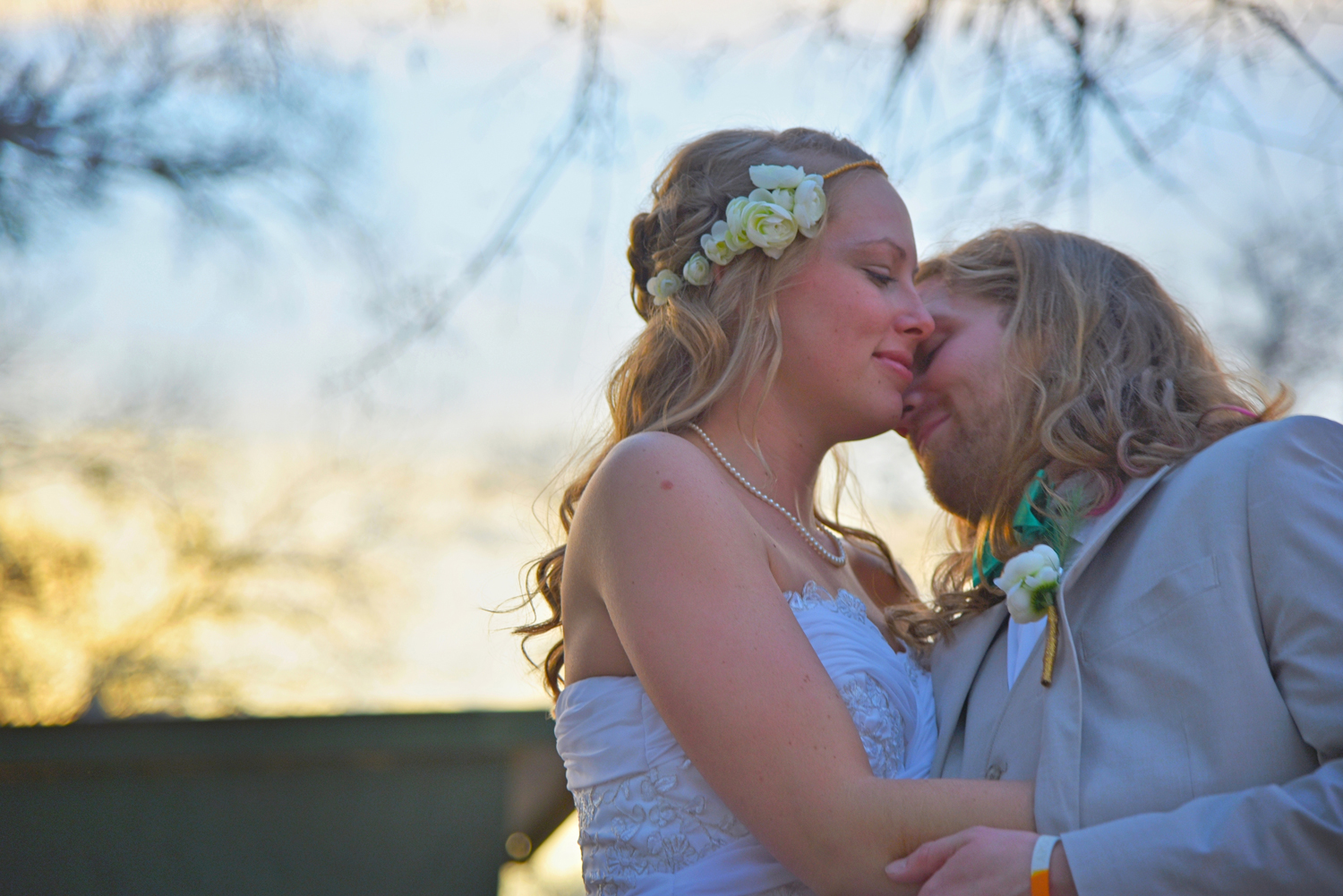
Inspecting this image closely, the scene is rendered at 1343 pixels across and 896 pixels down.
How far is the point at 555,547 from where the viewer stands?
10.9 feet

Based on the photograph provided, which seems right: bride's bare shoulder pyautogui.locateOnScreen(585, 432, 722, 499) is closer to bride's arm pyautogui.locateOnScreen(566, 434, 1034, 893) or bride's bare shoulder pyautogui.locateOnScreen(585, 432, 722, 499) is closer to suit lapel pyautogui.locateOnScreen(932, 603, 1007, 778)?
bride's arm pyautogui.locateOnScreen(566, 434, 1034, 893)

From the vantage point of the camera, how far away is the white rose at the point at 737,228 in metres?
2.94

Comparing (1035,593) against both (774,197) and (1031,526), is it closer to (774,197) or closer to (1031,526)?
(1031,526)

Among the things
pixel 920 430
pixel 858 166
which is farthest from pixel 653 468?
pixel 858 166

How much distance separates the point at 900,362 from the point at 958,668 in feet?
2.93

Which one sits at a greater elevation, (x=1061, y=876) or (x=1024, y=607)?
(x=1024, y=607)

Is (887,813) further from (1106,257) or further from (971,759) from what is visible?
(1106,257)

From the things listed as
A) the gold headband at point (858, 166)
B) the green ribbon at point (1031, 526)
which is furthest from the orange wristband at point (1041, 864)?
the gold headband at point (858, 166)

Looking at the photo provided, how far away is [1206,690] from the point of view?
207cm

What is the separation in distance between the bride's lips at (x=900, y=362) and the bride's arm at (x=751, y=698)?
0.83 m

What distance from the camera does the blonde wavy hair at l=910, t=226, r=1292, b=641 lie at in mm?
2629

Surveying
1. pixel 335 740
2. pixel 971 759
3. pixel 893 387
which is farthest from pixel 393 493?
pixel 971 759

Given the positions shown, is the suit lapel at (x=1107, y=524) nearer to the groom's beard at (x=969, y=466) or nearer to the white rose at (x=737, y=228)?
the groom's beard at (x=969, y=466)

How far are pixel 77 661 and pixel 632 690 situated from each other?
6.89 m
